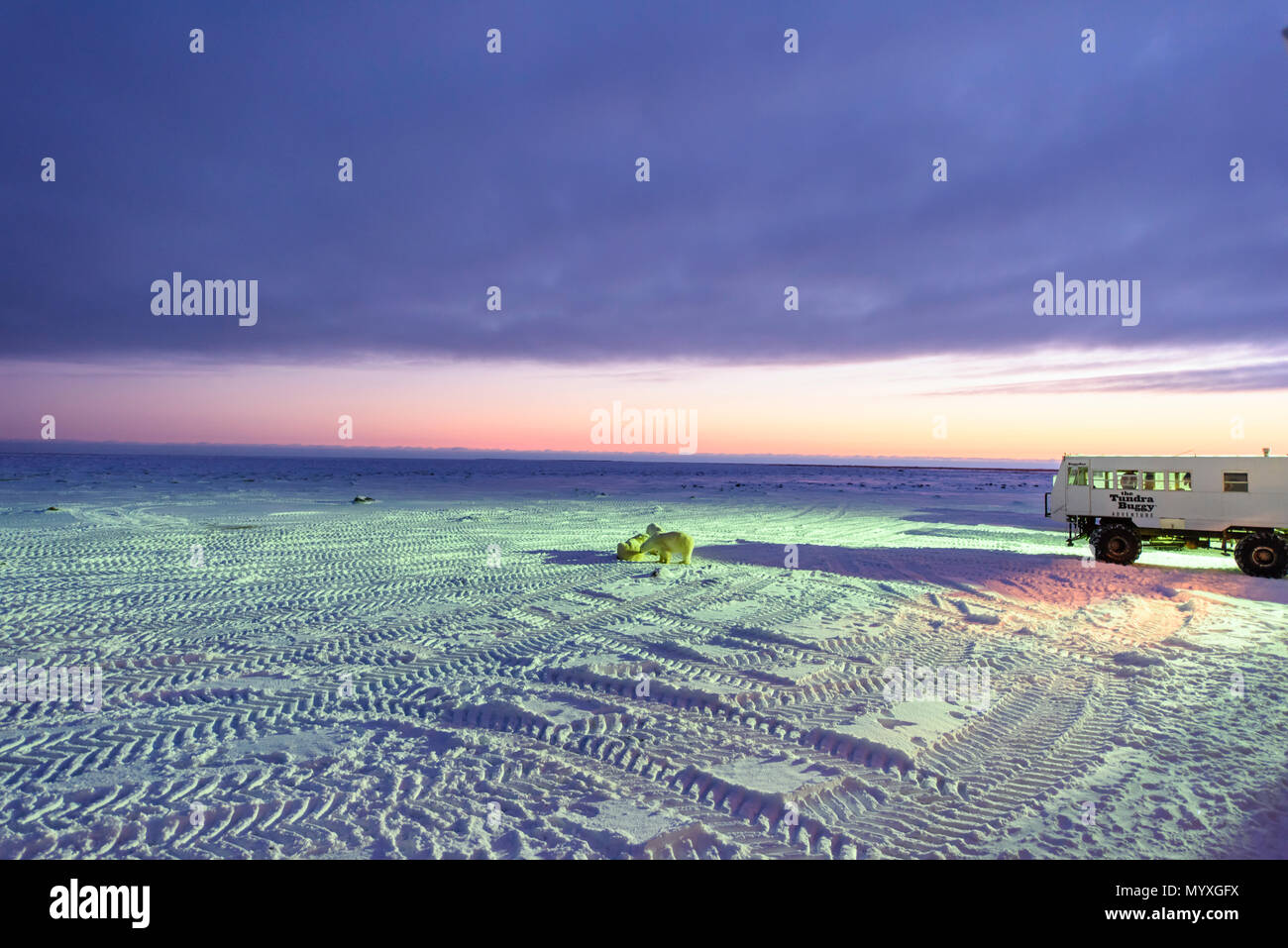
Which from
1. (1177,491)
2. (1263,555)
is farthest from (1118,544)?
(1263,555)

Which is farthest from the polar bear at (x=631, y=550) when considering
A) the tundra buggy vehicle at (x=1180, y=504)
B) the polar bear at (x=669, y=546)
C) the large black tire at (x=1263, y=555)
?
the large black tire at (x=1263, y=555)

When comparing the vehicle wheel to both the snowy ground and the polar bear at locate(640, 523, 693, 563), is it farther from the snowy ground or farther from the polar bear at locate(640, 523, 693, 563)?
the polar bear at locate(640, 523, 693, 563)

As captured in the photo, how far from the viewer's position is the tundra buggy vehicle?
14492 mm

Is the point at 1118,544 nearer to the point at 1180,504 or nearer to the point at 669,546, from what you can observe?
the point at 1180,504

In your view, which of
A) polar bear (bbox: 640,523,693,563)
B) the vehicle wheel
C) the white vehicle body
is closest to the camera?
the white vehicle body

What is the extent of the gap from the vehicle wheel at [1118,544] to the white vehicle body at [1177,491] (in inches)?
10.4

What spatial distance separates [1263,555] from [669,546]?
44.9 feet

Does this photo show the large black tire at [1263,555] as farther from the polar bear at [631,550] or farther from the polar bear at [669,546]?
the polar bear at [631,550]

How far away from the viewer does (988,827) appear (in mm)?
4672

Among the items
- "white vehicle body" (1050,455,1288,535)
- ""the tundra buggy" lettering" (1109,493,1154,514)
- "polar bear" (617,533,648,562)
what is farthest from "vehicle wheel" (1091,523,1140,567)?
"polar bear" (617,533,648,562)

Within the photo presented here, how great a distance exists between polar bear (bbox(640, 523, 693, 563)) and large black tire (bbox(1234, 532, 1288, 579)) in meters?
12.8

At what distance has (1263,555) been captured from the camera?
14555 millimetres

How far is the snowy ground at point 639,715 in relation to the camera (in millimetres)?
4648
